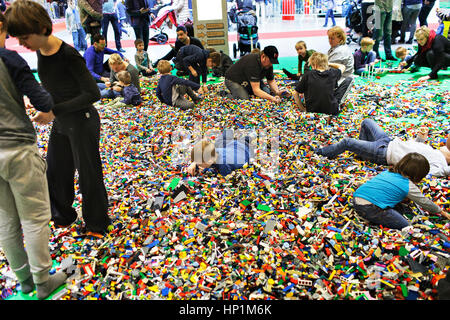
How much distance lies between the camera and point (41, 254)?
2252 mm

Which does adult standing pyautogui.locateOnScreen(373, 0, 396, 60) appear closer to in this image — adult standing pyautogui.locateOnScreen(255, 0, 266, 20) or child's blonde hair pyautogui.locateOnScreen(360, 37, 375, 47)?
child's blonde hair pyautogui.locateOnScreen(360, 37, 375, 47)

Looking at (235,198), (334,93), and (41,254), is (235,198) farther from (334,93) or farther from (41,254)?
(334,93)

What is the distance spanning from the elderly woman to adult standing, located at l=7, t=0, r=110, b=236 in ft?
21.5

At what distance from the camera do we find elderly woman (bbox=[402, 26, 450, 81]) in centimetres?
676

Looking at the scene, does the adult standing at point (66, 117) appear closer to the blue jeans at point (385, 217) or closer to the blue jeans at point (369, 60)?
the blue jeans at point (385, 217)

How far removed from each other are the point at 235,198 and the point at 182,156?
1.23 metres

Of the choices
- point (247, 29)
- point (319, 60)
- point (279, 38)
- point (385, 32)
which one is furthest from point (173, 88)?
point (279, 38)

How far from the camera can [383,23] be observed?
866 centimetres

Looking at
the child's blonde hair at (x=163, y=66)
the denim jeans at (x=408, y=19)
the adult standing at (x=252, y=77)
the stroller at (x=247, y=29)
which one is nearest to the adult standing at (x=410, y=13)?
the denim jeans at (x=408, y=19)

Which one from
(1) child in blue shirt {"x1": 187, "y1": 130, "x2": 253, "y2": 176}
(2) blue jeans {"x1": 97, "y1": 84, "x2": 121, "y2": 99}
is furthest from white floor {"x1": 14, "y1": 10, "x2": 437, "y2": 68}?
(1) child in blue shirt {"x1": 187, "y1": 130, "x2": 253, "y2": 176}

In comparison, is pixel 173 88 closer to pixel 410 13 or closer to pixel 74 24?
pixel 74 24

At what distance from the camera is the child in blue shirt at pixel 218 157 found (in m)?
3.56

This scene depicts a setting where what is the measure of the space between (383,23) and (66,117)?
8702 millimetres

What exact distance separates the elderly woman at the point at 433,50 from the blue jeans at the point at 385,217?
502 centimetres
